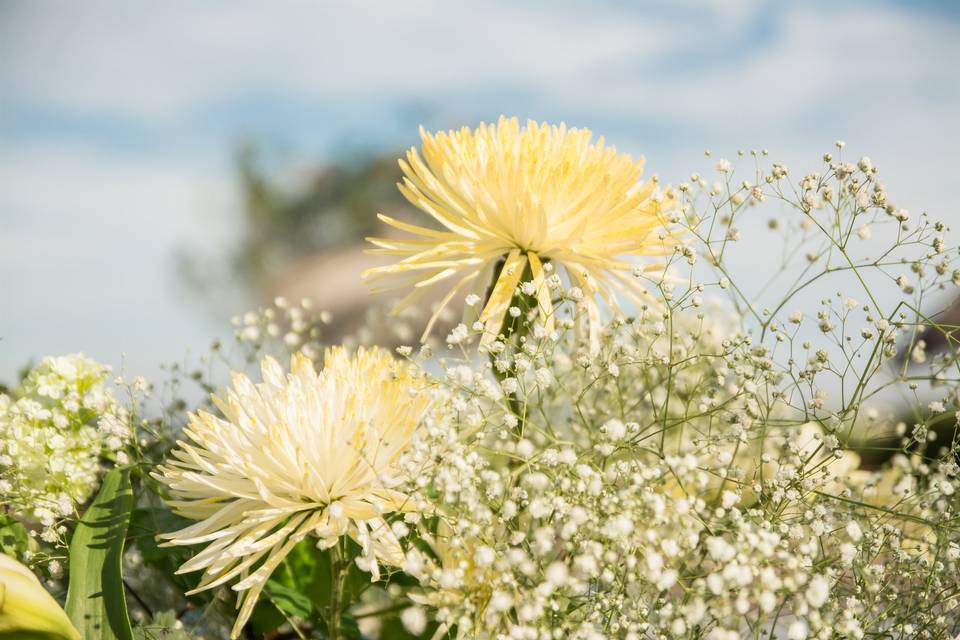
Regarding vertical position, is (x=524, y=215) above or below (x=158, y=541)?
above

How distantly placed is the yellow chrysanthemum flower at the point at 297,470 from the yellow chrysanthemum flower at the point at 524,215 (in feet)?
0.38

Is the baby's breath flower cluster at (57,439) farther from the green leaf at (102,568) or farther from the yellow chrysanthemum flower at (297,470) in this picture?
the yellow chrysanthemum flower at (297,470)

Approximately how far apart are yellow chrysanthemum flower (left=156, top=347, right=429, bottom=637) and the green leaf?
0.19 feet

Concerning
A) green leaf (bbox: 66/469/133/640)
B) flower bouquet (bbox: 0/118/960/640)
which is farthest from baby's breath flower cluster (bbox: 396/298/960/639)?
green leaf (bbox: 66/469/133/640)

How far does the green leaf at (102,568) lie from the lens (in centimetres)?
68

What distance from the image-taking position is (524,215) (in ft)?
2.64

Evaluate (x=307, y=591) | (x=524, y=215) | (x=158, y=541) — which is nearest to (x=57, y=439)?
(x=158, y=541)

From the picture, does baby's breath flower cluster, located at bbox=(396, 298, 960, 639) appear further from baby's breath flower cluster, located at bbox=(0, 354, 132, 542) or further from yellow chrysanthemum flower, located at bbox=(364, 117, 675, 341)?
baby's breath flower cluster, located at bbox=(0, 354, 132, 542)

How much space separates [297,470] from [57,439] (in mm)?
280

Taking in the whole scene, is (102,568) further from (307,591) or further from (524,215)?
(524,215)

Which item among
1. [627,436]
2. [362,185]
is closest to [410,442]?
[627,436]

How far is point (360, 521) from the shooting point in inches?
25.5

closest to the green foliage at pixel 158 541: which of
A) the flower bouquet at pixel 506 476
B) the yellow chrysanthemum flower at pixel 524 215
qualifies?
the flower bouquet at pixel 506 476

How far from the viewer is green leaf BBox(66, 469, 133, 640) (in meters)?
0.68
